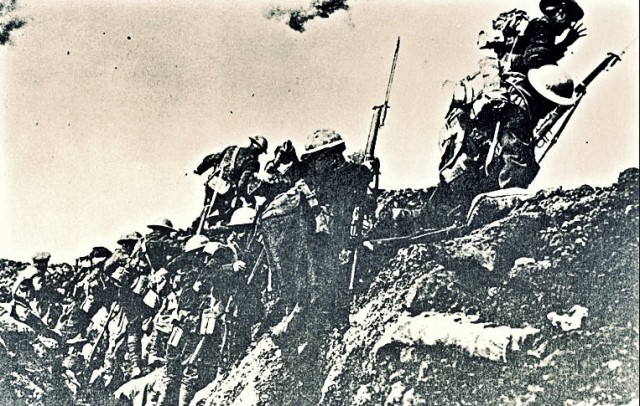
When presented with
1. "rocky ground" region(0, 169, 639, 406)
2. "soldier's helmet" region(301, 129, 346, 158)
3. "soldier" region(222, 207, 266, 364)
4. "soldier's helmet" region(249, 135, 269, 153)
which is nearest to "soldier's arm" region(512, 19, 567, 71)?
"rocky ground" region(0, 169, 639, 406)

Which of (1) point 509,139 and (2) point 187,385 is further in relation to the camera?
(1) point 509,139

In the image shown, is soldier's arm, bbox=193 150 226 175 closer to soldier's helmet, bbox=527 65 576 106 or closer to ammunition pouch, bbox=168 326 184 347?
ammunition pouch, bbox=168 326 184 347

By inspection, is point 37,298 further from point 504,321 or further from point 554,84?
point 554,84

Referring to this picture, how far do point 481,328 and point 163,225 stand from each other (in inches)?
67.7

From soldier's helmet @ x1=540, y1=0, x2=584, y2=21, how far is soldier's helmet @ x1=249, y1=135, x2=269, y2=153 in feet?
5.40

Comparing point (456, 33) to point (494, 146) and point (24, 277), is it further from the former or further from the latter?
point (24, 277)

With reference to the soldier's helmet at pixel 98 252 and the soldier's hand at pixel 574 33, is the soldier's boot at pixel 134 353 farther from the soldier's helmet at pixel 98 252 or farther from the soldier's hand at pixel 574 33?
the soldier's hand at pixel 574 33

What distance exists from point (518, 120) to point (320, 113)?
106cm

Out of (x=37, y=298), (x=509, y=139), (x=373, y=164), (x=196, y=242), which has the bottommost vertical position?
(x=37, y=298)

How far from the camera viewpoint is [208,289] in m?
3.95

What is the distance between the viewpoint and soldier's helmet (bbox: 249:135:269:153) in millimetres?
3945

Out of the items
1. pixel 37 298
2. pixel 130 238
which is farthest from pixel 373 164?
pixel 37 298

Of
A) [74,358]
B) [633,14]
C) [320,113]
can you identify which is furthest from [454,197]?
[74,358]

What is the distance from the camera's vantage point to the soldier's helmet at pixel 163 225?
3.90 m
